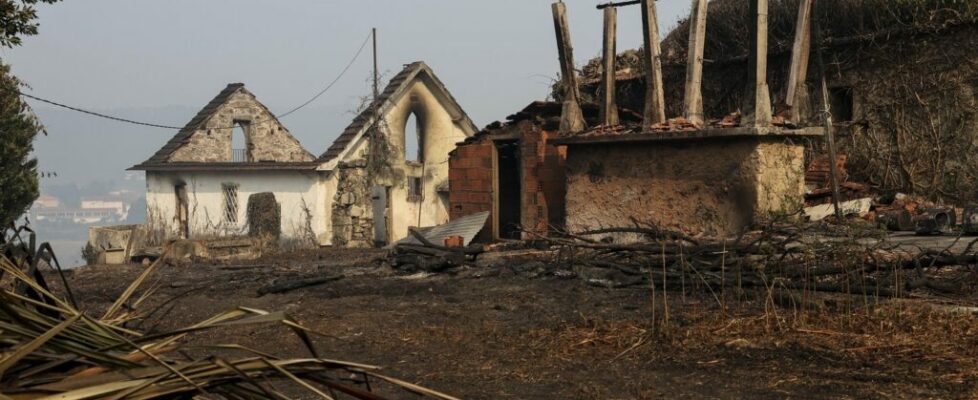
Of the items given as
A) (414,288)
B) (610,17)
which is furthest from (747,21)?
(414,288)

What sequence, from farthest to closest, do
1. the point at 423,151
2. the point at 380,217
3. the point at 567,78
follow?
the point at 423,151
the point at 380,217
the point at 567,78

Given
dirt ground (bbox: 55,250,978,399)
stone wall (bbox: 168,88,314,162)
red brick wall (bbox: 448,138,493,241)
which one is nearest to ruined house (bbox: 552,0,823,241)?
red brick wall (bbox: 448,138,493,241)

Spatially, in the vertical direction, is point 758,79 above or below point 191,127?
below

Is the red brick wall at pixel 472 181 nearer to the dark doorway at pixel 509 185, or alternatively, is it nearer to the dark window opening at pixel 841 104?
the dark doorway at pixel 509 185

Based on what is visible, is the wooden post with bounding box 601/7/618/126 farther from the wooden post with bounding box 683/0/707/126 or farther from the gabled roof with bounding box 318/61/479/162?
the gabled roof with bounding box 318/61/479/162

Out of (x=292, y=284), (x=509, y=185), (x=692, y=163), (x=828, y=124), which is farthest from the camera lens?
(x=509, y=185)

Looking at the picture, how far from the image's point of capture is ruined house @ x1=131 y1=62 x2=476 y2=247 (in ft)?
91.7

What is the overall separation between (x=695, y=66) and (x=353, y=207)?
1717 cm

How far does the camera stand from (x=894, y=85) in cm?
1321

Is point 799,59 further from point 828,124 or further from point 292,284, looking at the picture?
point 292,284

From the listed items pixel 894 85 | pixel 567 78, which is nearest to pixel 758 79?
pixel 894 85

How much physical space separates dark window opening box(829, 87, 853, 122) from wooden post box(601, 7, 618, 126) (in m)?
3.27

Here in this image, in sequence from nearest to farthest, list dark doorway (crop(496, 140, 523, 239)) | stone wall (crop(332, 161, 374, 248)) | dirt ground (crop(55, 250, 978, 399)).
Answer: dirt ground (crop(55, 250, 978, 399)) < dark doorway (crop(496, 140, 523, 239)) < stone wall (crop(332, 161, 374, 248))

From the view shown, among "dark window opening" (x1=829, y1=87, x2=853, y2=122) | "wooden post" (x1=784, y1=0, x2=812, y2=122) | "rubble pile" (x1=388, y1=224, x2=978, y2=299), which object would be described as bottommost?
"rubble pile" (x1=388, y1=224, x2=978, y2=299)
